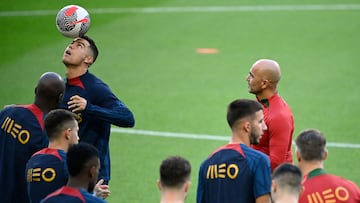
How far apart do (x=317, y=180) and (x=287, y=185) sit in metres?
0.61

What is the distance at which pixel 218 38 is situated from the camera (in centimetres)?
1827

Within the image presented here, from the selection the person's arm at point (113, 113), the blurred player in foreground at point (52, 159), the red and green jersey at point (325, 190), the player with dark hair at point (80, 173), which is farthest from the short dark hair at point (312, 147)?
the person's arm at point (113, 113)

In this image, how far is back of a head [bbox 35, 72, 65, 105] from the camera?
314 inches

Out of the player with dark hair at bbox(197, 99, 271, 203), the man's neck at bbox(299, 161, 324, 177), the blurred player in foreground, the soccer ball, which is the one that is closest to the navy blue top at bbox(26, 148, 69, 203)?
the blurred player in foreground

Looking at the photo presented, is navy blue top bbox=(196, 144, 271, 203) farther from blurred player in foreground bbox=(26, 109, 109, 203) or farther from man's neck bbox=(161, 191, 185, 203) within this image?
blurred player in foreground bbox=(26, 109, 109, 203)

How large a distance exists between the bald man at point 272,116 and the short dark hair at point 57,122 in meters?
2.11

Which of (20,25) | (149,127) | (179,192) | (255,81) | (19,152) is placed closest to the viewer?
(179,192)

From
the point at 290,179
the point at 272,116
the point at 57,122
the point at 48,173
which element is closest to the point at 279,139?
the point at 272,116

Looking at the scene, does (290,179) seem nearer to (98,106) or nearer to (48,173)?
(48,173)

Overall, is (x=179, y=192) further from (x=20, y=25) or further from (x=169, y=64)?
(x=20, y=25)

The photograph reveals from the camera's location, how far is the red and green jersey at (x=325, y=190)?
6.84 meters

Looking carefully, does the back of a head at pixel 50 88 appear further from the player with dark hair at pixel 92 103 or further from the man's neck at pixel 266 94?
the man's neck at pixel 266 94

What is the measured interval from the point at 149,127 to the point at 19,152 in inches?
226

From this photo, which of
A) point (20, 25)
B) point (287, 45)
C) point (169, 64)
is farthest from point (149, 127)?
point (20, 25)
